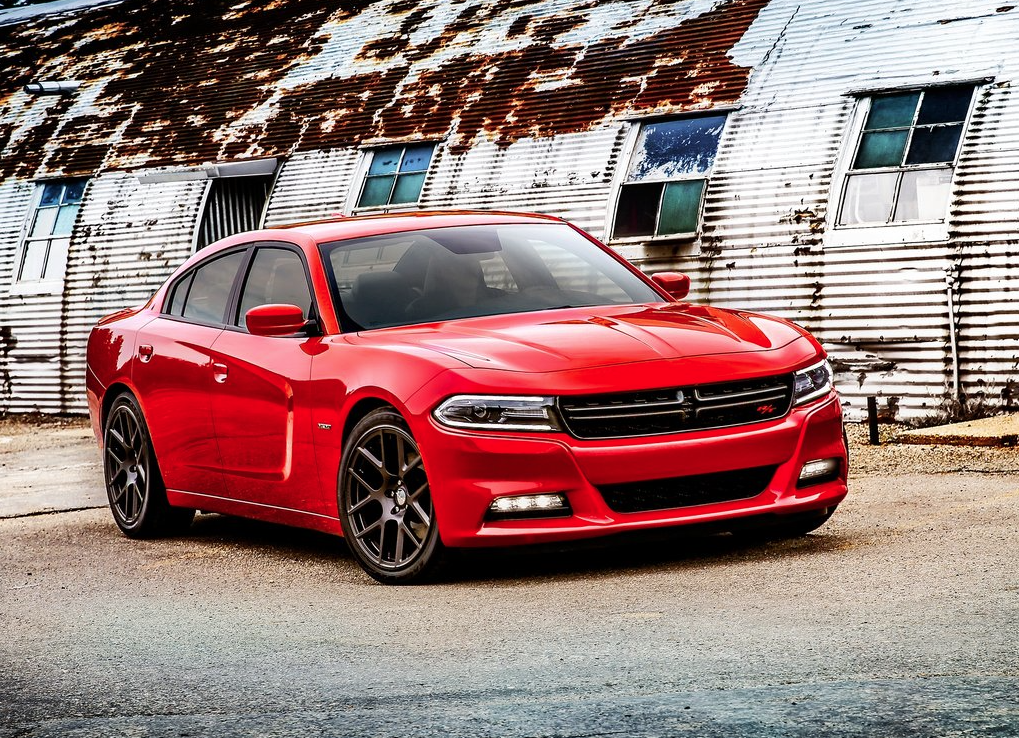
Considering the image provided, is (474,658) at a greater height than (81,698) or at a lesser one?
lesser

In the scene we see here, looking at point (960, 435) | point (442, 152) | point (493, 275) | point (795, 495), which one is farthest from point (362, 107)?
point (795, 495)

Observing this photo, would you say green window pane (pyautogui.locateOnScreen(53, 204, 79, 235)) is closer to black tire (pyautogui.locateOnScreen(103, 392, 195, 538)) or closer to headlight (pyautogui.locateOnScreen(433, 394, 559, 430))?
black tire (pyautogui.locateOnScreen(103, 392, 195, 538))

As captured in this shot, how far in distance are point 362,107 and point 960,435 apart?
10.8 metres

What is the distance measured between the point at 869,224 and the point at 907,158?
740 mm

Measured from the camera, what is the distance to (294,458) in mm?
7418

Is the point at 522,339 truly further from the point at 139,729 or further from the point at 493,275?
the point at 139,729

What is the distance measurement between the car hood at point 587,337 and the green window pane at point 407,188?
1183cm

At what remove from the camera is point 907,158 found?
15164 mm

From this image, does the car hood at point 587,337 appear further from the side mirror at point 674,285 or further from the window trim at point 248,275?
the window trim at point 248,275

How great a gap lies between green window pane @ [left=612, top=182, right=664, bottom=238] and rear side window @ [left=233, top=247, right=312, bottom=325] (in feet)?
29.2

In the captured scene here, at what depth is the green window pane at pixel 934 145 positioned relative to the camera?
14.9 metres

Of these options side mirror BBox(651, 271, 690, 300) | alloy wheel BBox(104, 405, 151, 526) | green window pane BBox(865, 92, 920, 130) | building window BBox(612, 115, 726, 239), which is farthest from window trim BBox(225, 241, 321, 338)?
green window pane BBox(865, 92, 920, 130)

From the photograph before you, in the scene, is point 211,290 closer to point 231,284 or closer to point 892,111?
point 231,284

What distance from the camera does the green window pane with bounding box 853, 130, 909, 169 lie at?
15.2 metres
